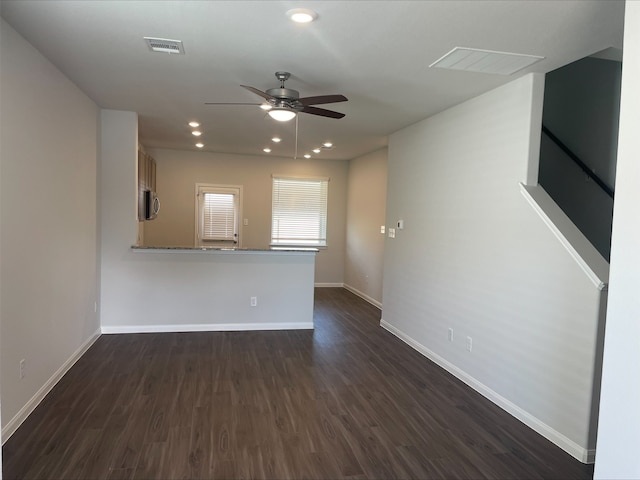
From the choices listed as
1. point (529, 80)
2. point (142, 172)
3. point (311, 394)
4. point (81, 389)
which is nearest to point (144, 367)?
point (81, 389)

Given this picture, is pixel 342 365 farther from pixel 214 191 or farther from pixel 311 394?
pixel 214 191

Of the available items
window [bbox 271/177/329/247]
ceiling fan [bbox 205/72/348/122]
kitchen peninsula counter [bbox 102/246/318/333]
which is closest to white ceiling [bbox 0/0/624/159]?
ceiling fan [bbox 205/72/348/122]

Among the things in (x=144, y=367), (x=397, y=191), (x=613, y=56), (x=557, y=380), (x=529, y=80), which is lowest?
(x=144, y=367)

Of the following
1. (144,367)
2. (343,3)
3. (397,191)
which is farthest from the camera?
(397,191)

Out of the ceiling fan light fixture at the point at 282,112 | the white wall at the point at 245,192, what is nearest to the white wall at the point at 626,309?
the ceiling fan light fixture at the point at 282,112

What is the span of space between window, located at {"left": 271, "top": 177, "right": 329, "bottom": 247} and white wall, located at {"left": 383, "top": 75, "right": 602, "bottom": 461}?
11.4 ft

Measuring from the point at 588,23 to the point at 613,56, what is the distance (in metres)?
1.40

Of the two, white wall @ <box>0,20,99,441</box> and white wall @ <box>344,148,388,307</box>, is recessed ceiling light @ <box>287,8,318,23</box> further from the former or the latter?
white wall @ <box>344,148,388,307</box>

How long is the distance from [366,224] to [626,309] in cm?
582

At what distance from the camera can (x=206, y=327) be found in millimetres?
5129

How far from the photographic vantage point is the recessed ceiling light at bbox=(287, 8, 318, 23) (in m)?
2.26

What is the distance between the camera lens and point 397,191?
524 cm

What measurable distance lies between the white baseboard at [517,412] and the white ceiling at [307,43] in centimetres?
254

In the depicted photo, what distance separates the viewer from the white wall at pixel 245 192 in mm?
7375
